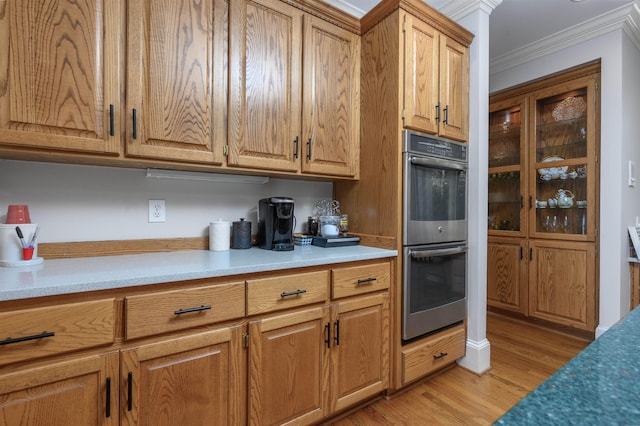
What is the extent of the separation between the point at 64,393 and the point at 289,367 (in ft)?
2.70

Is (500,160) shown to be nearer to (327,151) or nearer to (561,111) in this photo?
(561,111)

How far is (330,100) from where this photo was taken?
1.98 meters

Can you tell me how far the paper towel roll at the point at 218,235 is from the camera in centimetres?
178

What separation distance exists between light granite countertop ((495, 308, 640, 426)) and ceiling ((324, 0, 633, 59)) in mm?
2409

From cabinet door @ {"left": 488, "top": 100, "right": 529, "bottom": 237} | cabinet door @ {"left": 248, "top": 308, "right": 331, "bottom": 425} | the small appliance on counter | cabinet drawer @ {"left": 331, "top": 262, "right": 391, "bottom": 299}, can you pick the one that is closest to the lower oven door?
cabinet drawer @ {"left": 331, "top": 262, "right": 391, "bottom": 299}

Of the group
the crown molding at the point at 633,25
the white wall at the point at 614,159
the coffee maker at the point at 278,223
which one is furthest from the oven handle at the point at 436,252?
the crown molding at the point at 633,25

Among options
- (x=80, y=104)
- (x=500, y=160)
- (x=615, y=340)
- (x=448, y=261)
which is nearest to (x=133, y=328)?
(x=80, y=104)

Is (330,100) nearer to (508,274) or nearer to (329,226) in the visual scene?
(329,226)

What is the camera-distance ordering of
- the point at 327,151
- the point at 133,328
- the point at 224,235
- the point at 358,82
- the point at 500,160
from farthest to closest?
the point at 500,160 < the point at 358,82 < the point at 327,151 < the point at 224,235 < the point at 133,328

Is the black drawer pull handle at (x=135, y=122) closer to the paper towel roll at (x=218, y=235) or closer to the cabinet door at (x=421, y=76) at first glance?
the paper towel roll at (x=218, y=235)

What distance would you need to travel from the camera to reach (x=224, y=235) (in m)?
1.80

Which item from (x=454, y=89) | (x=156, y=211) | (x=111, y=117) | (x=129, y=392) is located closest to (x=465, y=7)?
(x=454, y=89)

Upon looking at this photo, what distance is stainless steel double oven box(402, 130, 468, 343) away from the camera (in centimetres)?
186

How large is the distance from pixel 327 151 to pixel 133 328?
1376 mm
